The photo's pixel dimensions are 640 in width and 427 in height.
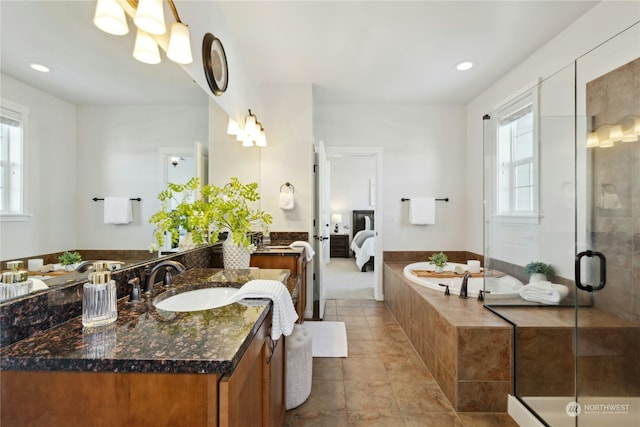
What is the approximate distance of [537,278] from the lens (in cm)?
223

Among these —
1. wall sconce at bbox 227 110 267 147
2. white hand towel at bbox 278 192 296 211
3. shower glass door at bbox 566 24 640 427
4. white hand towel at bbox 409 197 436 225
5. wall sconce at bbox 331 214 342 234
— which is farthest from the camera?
wall sconce at bbox 331 214 342 234

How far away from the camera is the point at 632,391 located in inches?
65.1

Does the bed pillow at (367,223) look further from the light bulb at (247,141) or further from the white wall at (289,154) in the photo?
→ the light bulb at (247,141)

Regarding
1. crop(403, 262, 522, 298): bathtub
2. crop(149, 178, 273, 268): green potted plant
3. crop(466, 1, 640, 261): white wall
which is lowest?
crop(403, 262, 522, 298): bathtub

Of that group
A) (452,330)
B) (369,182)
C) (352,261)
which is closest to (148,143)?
(452,330)

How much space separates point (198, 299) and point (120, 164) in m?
0.65

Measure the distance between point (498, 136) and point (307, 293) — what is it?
2523 mm

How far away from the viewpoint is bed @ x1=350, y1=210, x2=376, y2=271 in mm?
5820

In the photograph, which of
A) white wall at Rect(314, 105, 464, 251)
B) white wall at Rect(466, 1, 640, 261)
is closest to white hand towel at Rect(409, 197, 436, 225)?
white wall at Rect(314, 105, 464, 251)

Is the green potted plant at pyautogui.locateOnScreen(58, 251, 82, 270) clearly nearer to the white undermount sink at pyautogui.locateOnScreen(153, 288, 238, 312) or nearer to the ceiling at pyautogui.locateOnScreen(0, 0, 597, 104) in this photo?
the white undermount sink at pyautogui.locateOnScreen(153, 288, 238, 312)

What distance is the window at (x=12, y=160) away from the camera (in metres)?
0.70

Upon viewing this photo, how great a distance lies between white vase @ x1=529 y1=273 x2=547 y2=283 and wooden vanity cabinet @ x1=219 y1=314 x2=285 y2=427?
1961mm

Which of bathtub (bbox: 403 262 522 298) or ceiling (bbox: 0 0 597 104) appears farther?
bathtub (bbox: 403 262 522 298)

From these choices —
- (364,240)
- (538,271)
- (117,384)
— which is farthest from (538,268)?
(364,240)
